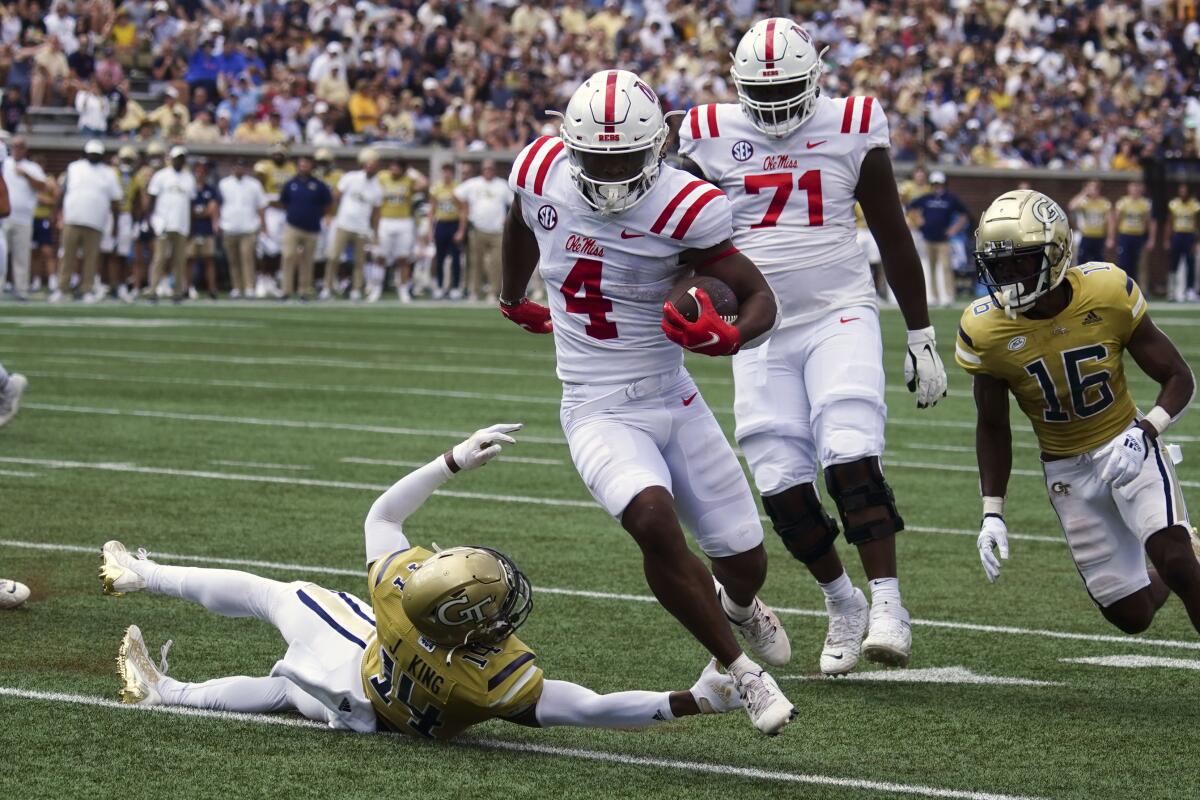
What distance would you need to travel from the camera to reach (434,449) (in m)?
10.7

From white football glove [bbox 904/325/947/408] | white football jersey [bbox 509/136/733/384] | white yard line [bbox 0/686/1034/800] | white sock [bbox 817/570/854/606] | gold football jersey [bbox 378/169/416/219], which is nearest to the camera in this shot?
Answer: white yard line [bbox 0/686/1034/800]

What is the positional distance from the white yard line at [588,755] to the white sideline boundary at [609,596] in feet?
6.50

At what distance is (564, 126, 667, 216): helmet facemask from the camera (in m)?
5.01

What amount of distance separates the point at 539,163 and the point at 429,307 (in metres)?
17.8

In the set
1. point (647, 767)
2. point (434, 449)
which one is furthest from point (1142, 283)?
point (647, 767)

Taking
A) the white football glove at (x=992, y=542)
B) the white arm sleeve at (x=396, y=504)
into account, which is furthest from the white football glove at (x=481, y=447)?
the white football glove at (x=992, y=542)

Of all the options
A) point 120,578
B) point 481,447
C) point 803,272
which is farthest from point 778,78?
point 120,578

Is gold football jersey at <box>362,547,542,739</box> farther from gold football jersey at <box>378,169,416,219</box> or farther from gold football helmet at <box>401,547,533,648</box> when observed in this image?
gold football jersey at <box>378,169,416,219</box>

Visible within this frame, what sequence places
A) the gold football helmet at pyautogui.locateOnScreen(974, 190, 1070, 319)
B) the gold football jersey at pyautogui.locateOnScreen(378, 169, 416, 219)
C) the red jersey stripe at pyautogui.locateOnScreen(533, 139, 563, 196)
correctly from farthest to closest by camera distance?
the gold football jersey at pyautogui.locateOnScreen(378, 169, 416, 219)
the gold football helmet at pyautogui.locateOnScreen(974, 190, 1070, 319)
the red jersey stripe at pyautogui.locateOnScreen(533, 139, 563, 196)

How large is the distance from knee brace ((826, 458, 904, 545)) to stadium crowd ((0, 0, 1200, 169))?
19.4 metres

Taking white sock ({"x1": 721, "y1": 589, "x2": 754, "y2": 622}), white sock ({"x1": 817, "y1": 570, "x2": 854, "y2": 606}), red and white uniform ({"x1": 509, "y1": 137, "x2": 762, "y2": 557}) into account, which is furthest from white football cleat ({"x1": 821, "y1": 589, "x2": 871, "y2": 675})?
red and white uniform ({"x1": 509, "y1": 137, "x2": 762, "y2": 557})

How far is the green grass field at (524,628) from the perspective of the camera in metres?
4.50

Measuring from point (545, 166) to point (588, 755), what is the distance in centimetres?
166

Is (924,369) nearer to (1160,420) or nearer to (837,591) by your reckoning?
(837,591)
